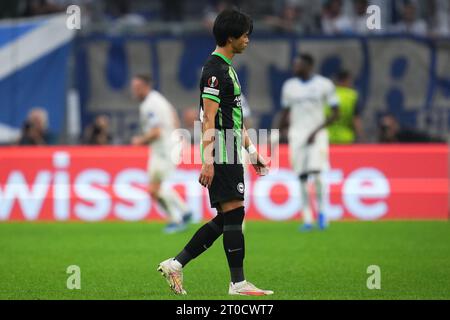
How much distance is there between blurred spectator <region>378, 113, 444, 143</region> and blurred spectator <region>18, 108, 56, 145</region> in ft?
19.5

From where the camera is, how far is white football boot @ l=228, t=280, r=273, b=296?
8531 millimetres

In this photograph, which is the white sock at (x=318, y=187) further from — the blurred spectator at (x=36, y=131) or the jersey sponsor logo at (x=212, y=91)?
the jersey sponsor logo at (x=212, y=91)

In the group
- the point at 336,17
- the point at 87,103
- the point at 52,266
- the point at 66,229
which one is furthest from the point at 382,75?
the point at 52,266

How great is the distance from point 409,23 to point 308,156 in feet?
18.8

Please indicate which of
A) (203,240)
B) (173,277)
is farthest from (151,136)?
(173,277)

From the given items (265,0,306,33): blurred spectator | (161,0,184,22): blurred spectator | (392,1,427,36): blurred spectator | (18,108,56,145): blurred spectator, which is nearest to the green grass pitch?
(18,108,56,145): blurred spectator

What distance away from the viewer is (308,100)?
1616 centimetres

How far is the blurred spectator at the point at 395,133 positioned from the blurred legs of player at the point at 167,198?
4.39 meters

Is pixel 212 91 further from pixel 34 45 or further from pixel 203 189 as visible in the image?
pixel 34 45

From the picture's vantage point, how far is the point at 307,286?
9320 mm

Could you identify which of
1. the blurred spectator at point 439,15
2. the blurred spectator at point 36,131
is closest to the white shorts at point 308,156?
the blurred spectator at point 36,131

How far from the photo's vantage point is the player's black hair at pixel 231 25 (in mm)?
8586
